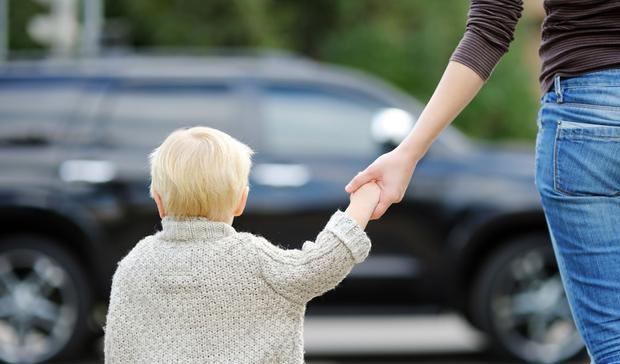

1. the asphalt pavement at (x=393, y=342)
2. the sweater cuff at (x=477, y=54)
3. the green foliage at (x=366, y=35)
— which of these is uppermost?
the green foliage at (x=366, y=35)

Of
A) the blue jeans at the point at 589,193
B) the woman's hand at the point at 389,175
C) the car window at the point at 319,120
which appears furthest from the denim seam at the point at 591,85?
the car window at the point at 319,120

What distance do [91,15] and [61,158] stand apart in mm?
9910

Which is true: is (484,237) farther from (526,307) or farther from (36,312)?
(36,312)

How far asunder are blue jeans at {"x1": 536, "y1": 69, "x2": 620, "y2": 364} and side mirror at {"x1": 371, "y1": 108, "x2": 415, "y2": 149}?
4.26 m

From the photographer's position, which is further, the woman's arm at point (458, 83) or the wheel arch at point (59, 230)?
the wheel arch at point (59, 230)

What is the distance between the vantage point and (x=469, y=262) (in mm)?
6773

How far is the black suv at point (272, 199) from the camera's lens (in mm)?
6570

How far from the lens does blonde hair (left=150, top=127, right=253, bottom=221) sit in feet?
8.24

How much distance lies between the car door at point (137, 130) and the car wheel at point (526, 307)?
63.6 inches

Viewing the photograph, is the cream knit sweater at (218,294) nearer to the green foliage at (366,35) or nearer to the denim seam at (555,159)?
the denim seam at (555,159)

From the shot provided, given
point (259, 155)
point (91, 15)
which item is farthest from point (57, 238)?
point (91, 15)

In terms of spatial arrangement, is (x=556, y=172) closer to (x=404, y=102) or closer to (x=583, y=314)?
(x=583, y=314)

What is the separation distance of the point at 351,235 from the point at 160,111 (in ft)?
14.6

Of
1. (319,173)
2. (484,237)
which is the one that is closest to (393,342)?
(484,237)
